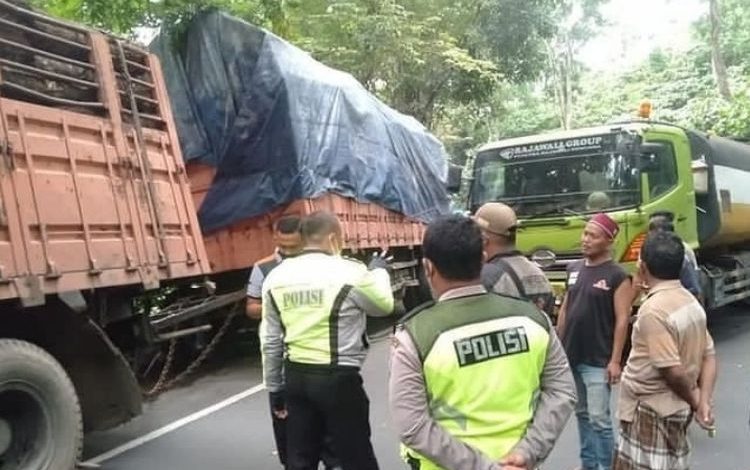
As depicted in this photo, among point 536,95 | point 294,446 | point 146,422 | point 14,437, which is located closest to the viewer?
point 294,446

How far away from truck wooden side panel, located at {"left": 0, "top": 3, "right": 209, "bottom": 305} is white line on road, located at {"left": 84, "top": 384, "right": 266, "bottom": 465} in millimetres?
1259

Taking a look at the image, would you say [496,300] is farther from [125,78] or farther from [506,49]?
[506,49]

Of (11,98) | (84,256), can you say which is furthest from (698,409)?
(11,98)

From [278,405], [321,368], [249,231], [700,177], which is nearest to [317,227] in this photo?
[321,368]

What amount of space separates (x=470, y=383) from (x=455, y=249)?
1.26 feet

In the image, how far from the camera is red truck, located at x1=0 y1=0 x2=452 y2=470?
15.2ft

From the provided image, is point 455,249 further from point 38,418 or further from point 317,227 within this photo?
point 38,418

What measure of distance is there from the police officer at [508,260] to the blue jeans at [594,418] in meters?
0.84

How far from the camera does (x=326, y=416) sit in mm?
3990

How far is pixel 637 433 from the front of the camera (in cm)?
361

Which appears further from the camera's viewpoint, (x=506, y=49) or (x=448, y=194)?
(x=506, y=49)

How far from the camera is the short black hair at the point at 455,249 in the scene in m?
2.38

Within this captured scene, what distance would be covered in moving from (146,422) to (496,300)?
505cm

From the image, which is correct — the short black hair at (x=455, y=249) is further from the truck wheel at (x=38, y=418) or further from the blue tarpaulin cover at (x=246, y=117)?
the blue tarpaulin cover at (x=246, y=117)
